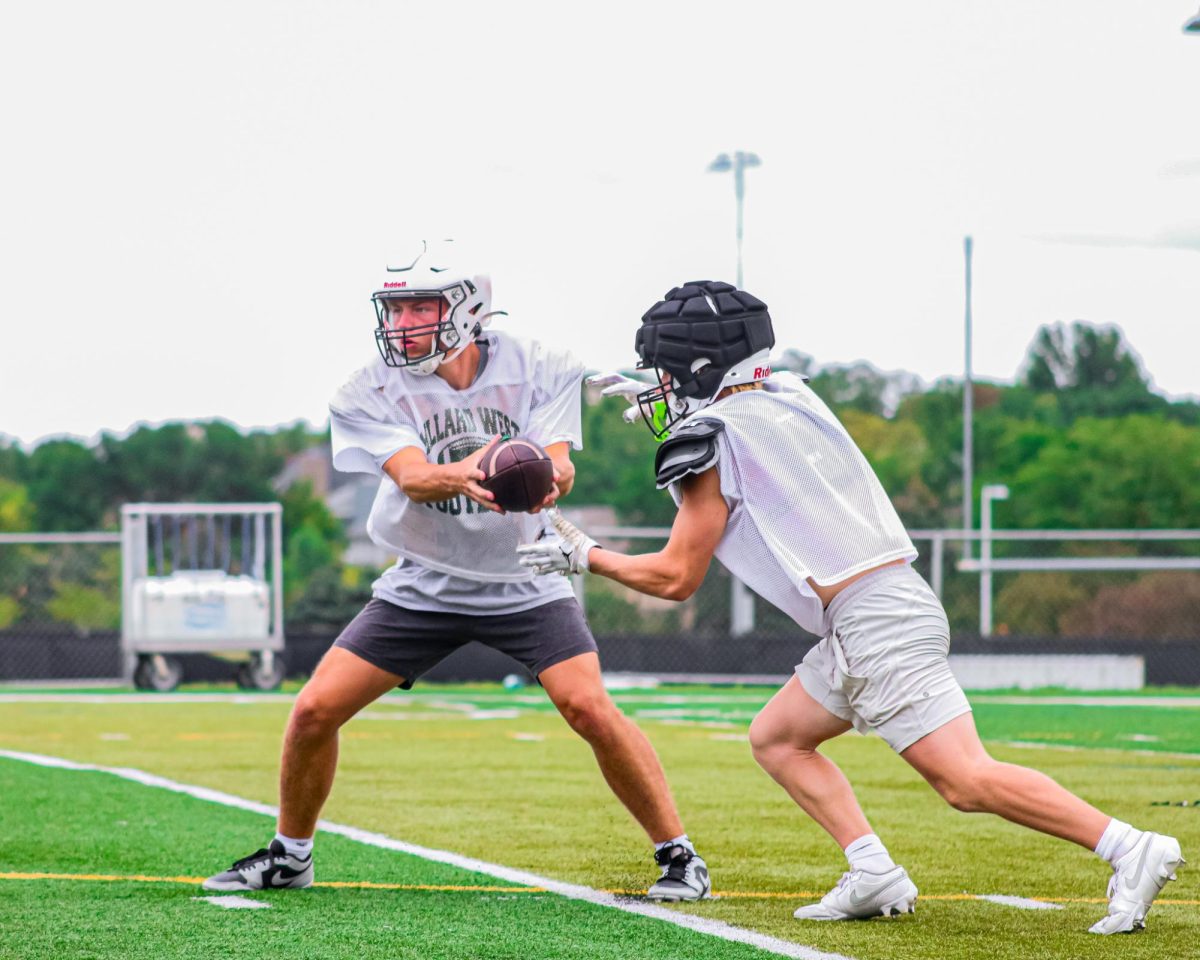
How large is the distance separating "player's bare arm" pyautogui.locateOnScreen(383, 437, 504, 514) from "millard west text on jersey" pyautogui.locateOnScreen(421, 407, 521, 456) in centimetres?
24

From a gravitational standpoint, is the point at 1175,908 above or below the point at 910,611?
below

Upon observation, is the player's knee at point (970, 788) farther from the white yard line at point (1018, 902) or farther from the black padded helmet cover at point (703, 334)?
the black padded helmet cover at point (703, 334)

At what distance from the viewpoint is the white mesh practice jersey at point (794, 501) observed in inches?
194

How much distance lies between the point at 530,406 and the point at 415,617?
2.49 feet

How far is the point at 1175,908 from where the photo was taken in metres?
5.30

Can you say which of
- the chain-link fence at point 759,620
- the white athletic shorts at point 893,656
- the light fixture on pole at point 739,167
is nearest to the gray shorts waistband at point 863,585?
the white athletic shorts at point 893,656

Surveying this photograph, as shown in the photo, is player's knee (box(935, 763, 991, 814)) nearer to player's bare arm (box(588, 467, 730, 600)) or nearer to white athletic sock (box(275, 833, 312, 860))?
player's bare arm (box(588, 467, 730, 600))

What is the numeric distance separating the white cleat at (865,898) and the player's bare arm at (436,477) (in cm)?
142

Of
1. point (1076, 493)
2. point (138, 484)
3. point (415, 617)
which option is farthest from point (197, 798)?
point (138, 484)

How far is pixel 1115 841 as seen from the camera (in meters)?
4.69

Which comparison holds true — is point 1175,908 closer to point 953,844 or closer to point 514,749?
point 953,844

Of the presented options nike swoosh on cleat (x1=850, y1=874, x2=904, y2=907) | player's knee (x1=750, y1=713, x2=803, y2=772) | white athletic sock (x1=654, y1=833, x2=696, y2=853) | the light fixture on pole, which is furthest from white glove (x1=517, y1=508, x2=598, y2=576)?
the light fixture on pole

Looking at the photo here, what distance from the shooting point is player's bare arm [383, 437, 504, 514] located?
528cm

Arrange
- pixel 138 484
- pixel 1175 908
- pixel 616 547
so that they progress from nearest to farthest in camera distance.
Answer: pixel 1175 908 < pixel 616 547 < pixel 138 484
